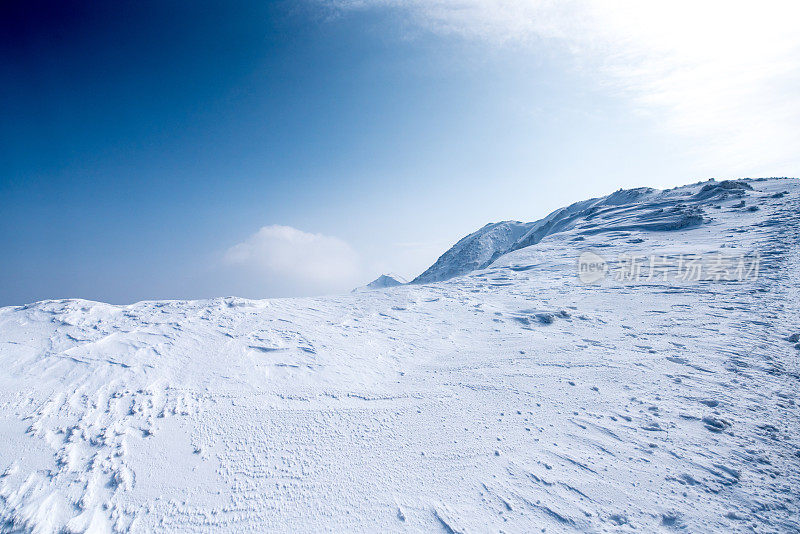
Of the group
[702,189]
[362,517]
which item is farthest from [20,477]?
[702,189]

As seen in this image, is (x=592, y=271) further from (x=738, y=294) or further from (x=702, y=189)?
(x=702, y=189)

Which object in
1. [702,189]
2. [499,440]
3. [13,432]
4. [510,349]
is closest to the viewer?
[13,432]

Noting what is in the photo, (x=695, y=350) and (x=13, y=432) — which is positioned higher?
(x=695, y=350)

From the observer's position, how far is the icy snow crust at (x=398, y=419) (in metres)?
2.69

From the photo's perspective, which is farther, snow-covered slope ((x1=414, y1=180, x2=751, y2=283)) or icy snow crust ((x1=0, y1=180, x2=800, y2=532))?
snow-covered slope ((x1=414, y1=180, x2=751, y2=283))

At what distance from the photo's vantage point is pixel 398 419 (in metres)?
3.87

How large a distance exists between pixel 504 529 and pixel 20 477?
13.9 feet

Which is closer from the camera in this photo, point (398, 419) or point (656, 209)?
point (398, 419)

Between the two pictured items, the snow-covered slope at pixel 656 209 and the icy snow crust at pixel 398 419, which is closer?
the icy snow crust at pixel 398 419

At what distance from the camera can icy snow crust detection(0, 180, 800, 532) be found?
8.83 ft

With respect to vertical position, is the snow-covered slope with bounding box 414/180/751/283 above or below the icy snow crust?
above

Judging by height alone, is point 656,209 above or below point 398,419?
above

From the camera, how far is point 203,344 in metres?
5.26

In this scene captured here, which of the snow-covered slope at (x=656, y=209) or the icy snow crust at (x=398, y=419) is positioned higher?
the snow-covered slope at (x=656, y=209)
